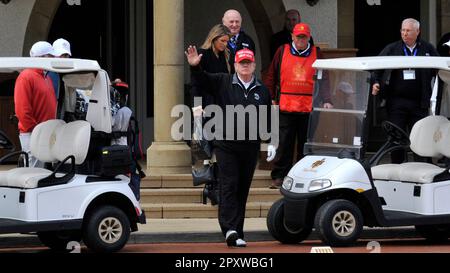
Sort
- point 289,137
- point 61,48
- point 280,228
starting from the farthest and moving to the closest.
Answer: point 289,137, point 61,48, point 280,228

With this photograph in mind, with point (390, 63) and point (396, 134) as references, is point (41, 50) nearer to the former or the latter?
point (390, 63)

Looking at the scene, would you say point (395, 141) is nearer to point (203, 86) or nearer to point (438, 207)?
point (438, 207)

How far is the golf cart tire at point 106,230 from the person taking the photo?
41.1 ft

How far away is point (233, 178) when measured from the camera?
43.4ft

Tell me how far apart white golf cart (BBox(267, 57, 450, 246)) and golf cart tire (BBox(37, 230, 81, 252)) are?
1908 mm

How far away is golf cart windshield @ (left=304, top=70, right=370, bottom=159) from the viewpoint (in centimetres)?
1343

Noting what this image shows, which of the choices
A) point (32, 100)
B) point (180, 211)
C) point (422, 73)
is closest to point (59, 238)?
point (32, 100)

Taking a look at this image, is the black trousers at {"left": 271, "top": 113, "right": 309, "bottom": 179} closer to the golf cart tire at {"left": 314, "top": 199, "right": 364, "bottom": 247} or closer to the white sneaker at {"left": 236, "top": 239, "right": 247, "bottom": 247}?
the white sneaker at {"left": 236, "top": 239, "right": 247, "bottom": 247}

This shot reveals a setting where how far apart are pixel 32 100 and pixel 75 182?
1.30 metres

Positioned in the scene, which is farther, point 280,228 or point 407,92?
point 407,92

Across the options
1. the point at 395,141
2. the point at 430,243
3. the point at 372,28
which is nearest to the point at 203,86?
the point at 395,141

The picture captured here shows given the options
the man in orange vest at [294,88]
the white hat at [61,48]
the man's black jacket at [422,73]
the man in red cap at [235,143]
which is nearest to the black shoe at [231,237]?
the man in red cap at [235,143]

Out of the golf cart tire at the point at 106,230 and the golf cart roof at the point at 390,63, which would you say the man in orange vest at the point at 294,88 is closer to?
the golf cart roof at the point at 390,63

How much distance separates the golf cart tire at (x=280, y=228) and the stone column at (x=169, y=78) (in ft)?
9.61
